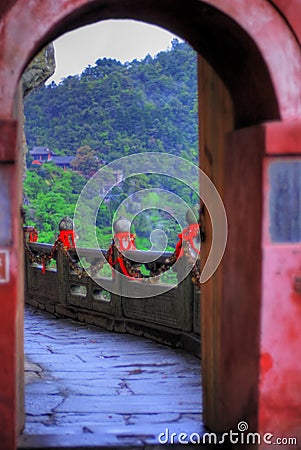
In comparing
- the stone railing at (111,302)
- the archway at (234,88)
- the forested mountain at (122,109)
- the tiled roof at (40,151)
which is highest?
the forested mountain at (122,109)

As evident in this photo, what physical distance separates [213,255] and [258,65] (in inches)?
52.1

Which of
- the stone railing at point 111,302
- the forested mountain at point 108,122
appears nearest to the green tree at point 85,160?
the forested mountain at point 108,122

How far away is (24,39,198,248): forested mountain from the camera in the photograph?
76.7 ft

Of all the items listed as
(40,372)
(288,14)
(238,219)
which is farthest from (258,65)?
(40,372)

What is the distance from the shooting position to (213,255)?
4137 millimetres

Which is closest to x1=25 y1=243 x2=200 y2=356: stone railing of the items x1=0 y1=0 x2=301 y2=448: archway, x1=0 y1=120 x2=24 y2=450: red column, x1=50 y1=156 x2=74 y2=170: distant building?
x1=0 y1=0 x2=301 y2=448: archway

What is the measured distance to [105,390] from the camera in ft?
18.2

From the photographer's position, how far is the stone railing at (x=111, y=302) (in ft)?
22.5

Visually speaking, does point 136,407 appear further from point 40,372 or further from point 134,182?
point 134,182

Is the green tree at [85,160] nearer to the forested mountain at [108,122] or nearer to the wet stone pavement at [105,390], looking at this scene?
the forested mountain at [108,122]

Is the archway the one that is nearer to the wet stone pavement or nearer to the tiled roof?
the wet stone pavement

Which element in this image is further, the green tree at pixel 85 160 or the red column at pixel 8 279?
the green tree at pixel 85 160

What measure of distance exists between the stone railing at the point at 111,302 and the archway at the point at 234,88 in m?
2.85

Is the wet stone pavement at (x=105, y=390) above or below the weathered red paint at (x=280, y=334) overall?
below
